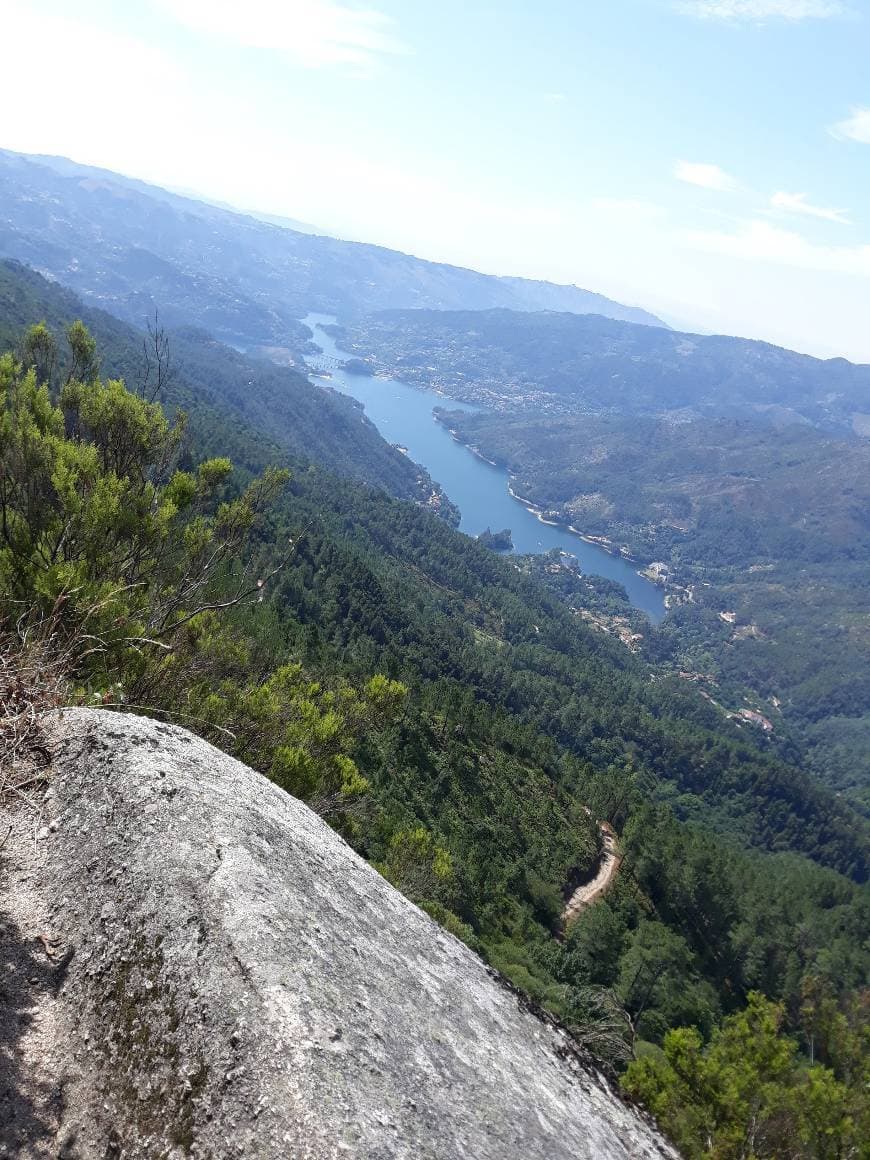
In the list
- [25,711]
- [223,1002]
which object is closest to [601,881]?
[25,711]

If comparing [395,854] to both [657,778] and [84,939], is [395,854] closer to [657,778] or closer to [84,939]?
[84,939]

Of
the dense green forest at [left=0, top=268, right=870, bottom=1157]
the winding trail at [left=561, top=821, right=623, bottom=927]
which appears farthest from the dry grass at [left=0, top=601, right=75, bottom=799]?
the winding trail at [left=561, top=821, right=623, bottom=927]

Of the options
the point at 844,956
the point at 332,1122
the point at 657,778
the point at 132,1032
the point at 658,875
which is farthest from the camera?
Answer: the point at 657,778

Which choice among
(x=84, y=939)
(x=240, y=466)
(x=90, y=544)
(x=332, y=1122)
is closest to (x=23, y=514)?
(x=90, y=544)

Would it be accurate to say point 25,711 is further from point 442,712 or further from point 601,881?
point 442,712

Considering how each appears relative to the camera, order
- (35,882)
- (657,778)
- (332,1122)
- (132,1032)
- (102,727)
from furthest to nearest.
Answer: (657,778) → (102,727) → (35,882) → (132,1032) → (332,1122)

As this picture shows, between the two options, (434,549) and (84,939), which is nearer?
(84,939)
